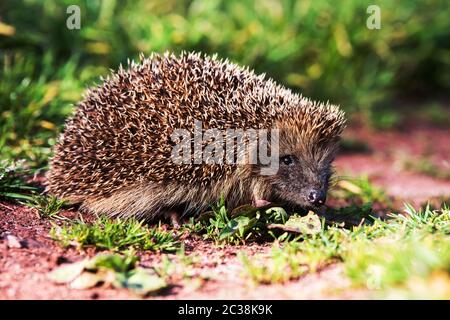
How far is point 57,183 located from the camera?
251 inches

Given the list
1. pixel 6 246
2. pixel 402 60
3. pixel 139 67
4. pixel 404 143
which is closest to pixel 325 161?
pixel 139 67

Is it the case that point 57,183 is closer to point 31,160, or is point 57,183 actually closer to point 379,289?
point 31,160

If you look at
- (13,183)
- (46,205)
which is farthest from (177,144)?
(13,183)

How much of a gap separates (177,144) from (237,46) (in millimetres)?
5030

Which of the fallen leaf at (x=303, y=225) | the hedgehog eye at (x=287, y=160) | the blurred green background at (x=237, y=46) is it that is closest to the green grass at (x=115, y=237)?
the fallen leaf at (x=303, y=225)

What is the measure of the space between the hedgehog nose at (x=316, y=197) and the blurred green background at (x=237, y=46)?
11.0 ft

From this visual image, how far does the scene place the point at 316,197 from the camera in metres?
6.11

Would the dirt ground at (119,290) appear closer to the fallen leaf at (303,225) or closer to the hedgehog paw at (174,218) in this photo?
the fallen leaf at (303,225)

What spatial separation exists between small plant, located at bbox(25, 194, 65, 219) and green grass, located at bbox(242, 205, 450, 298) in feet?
6.65

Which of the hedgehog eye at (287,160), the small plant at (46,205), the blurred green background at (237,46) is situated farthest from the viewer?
the blurred green background at (237,46)

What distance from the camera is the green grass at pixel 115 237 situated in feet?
17.2

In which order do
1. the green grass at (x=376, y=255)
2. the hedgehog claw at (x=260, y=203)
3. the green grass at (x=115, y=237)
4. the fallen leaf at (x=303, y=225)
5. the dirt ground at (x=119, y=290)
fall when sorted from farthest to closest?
the hedgehog claw at (x=260, y=203)
the fallen leaf at (x=303, y=225)
the green grass at (x=115, y=237)
the dirt ground at (x=119, y=290)
the green grass at (x=376, y=255)

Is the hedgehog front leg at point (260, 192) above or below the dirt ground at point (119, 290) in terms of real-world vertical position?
above
